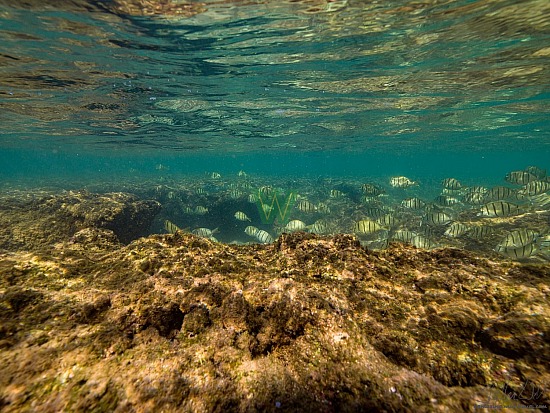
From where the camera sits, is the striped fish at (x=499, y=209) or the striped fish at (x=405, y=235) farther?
the striped fish at (x=405, y=235)

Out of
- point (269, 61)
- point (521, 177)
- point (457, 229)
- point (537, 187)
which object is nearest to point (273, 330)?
point (457, 229)

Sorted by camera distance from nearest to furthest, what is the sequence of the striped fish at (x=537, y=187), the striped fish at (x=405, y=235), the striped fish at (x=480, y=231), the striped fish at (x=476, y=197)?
the striped fish at (x=480, y=231) → the striped fish at (x=405, y=235) → the striped fish at (x=537, y=187) → the striped fish at (x=476, y=197)

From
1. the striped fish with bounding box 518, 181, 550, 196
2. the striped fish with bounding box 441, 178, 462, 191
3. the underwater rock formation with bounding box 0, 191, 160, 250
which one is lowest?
the underwater rock formation with bounding box 0, 191, 160, 250

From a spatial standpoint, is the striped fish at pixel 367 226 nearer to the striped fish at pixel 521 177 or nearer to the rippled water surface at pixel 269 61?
the striped fish at pixel 521 177

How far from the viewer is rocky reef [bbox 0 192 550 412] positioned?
1.76 m

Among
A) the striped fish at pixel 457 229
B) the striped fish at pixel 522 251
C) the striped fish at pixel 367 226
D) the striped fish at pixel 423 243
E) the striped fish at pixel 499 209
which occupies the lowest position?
the striped fish at pixel 423 243

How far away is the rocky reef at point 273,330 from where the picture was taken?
A: 1.76 m

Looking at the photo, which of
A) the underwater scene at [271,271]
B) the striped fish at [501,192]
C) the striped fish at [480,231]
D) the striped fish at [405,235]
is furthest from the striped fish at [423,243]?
the striped fish at [501,192]

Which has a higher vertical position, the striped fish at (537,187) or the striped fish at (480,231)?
the striped fish at (537,187)

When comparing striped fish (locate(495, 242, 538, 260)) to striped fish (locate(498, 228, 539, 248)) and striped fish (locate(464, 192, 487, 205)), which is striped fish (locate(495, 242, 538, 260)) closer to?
striped fish (locate(498, 228, 539, 248))

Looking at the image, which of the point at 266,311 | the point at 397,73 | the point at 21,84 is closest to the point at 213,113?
the point at 21,84

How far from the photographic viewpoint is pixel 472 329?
2.29 m

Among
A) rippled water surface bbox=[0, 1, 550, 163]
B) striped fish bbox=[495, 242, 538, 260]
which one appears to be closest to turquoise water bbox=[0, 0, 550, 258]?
rippled water surface bbox=[0, 1, 550, 163]

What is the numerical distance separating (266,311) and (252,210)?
53.3 feet
